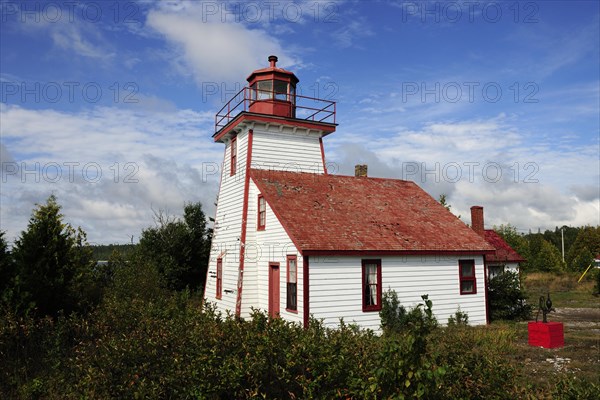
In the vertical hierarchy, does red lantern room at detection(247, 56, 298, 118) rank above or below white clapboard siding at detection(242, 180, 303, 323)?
above

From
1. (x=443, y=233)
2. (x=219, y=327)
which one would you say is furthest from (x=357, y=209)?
(x=219, y=327)

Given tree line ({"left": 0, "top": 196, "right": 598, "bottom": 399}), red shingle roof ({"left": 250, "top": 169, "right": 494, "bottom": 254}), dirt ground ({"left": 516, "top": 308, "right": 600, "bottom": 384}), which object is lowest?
dirt ground ({"left": 516, "top": 308, "right": 600, "bottom": 384})

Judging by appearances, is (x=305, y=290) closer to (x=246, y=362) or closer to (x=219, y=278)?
(x=219, y=278)

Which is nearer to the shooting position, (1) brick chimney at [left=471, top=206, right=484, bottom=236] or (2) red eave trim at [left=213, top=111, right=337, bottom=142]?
(2) red eave trim at [left=213, top=111, right=337, bottom=142]

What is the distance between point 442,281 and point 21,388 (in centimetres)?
1382

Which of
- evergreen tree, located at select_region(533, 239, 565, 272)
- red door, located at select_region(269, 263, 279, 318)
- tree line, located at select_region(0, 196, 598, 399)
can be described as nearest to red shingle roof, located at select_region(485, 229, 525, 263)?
tree line, located at select_region(0, 196, 598, 399)

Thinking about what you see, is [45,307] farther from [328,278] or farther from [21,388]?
[328,278]

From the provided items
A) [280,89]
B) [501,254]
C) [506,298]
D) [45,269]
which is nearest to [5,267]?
[45,269]

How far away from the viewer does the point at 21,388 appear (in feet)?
28.4

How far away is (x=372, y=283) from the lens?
1575 centimetres

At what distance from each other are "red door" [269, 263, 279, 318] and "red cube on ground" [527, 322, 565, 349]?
844cm

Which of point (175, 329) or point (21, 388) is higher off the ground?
point (175, 329)

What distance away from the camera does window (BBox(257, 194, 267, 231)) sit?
57.1 ft

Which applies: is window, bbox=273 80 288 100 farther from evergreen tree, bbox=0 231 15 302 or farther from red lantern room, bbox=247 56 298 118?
evergreen tree, bbox=0 231 15 302
